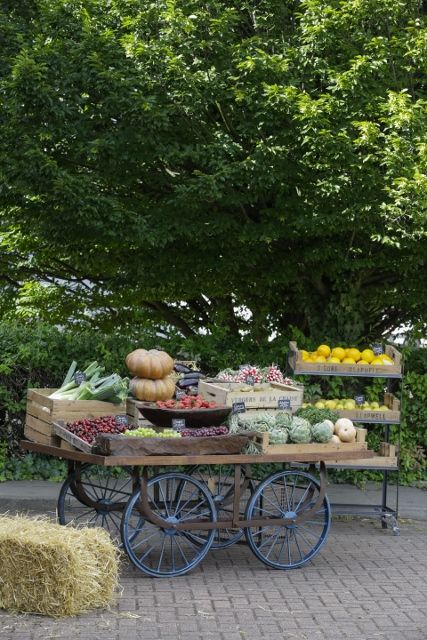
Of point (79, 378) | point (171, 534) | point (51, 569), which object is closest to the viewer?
point (51, 569)

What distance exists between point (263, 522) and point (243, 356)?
4200mm

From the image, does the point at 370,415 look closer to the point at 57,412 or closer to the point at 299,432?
the point at 299,432

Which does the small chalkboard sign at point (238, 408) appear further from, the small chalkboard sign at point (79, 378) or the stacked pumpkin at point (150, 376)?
the small chalkboard sign at point (79, 378)

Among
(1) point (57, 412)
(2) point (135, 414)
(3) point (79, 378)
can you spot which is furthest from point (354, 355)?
(1) point (57, 412)

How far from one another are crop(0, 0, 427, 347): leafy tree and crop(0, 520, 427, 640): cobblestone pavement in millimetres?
3792

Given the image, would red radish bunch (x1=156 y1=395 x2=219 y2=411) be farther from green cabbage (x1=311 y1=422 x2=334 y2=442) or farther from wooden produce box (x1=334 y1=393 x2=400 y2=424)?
wooden produce box (x1=334 y1=393 x2=400 y2=424)

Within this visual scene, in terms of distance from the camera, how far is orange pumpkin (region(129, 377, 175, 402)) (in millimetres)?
9320

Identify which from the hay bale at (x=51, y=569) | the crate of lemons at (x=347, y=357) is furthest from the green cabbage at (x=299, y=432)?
the hay bale at (x=51, y=569)

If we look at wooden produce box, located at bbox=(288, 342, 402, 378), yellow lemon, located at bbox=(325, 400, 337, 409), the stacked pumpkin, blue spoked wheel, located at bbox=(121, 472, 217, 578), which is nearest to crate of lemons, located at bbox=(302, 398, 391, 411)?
yellow lemon, located at bbox=(325, 400, 337, 409)

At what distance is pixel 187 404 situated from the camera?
29.7 ft

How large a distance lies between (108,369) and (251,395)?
11.3 ft

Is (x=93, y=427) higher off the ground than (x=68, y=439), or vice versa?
(x=93, y=427)

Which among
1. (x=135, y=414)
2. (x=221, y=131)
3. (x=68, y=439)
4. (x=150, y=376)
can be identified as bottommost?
(x=68, y=439)

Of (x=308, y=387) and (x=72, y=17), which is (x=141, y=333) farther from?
(x=72, y=17)
